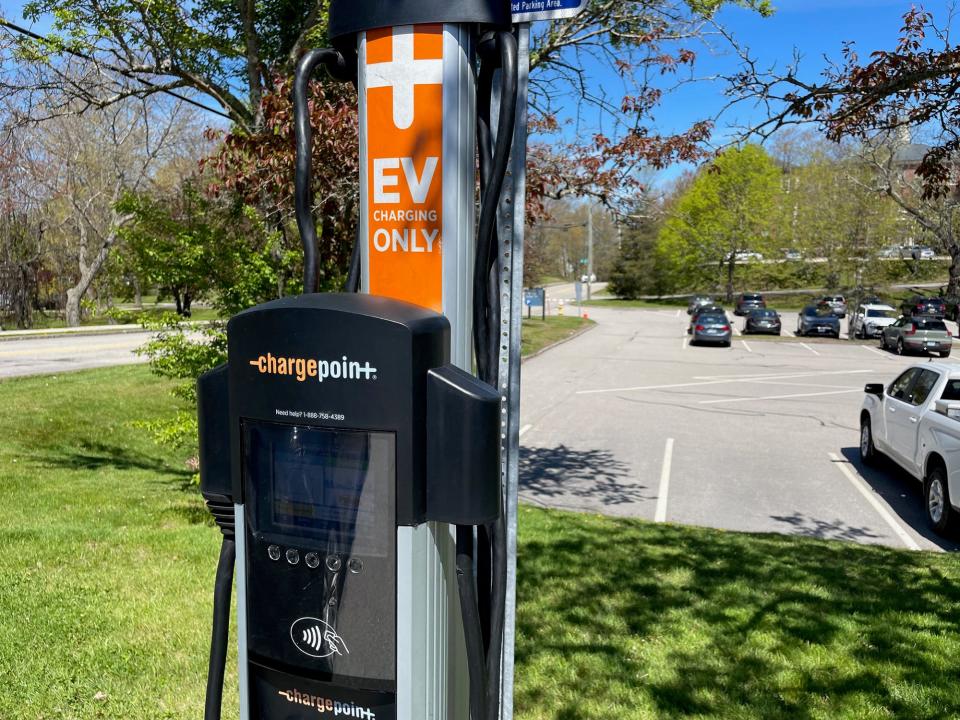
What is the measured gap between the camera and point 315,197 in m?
6.49

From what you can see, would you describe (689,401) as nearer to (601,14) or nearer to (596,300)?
(601,14)

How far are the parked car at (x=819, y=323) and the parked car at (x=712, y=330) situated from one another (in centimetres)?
656

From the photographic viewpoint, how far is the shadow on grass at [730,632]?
12.3ft

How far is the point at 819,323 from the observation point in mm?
38000

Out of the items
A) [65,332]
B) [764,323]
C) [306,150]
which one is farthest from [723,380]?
[65,332]

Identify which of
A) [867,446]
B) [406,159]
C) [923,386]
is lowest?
[867,446]

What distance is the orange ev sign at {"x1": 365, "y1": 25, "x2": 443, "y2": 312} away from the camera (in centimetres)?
202

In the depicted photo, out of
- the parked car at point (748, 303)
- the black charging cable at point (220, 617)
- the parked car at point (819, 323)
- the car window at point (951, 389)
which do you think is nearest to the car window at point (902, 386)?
the car window at point (951, 389)

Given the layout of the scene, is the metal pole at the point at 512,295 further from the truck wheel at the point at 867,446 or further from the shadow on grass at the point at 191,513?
the truck wheel at the point at 867,446

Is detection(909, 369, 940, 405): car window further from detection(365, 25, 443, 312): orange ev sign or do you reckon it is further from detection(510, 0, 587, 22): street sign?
detection(365, 25, 443, 312): orange ev sign

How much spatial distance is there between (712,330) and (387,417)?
32960 mm

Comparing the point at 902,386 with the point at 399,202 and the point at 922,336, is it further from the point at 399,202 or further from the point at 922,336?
the point at 922,336

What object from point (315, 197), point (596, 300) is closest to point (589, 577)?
point (315, 197)

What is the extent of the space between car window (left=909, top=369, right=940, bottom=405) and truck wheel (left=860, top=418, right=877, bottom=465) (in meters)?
1.65
